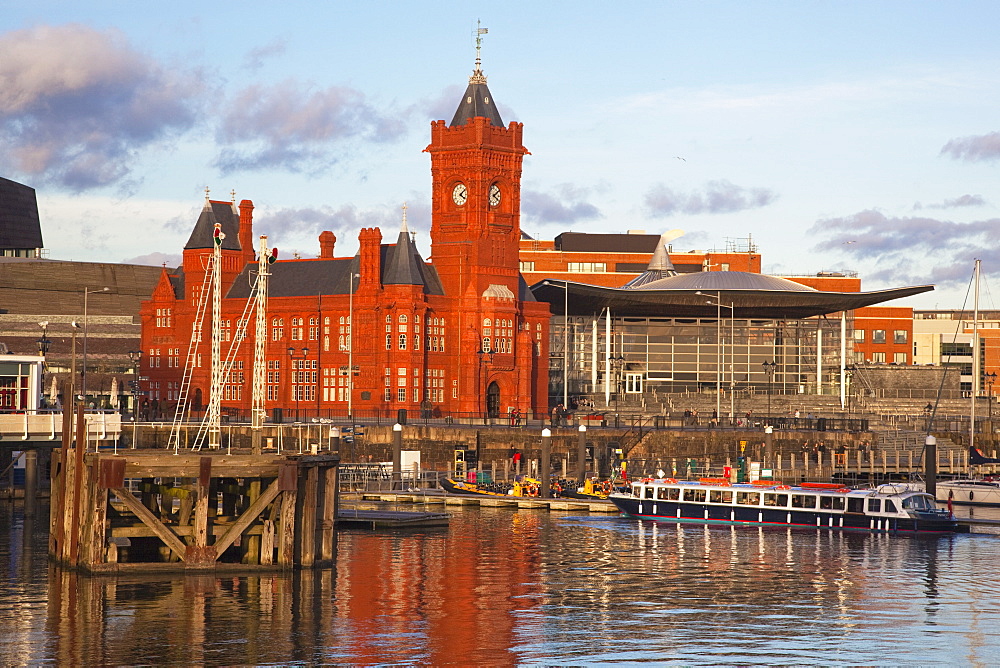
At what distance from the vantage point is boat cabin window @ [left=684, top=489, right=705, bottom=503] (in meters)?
77.9

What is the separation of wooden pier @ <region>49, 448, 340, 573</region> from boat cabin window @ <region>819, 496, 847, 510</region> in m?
30.6

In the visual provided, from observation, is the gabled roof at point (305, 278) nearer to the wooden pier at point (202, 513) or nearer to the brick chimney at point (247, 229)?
Answer: the brick chimney at point (247, 229)

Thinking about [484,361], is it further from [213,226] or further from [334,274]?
[213,226]

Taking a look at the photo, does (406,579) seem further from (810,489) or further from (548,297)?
(548,297)

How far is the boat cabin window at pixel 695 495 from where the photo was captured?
77938mm

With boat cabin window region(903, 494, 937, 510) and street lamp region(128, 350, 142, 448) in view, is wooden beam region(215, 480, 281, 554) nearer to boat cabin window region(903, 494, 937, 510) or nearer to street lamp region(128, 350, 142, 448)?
street lamp region(128, 350, 142, 448)

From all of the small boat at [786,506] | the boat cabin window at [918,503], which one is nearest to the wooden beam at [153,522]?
the small boat at [786,506]

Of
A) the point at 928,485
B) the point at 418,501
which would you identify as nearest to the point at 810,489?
the point at 928,485

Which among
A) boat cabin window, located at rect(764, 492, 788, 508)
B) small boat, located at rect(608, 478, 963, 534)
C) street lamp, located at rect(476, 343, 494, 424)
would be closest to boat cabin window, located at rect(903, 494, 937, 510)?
small boat, located at rect(608, 478, 963, 534)

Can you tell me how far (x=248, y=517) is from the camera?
49688 mm

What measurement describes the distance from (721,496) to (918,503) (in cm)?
1016

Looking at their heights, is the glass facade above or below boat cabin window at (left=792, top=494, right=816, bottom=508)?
above

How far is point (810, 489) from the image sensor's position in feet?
249

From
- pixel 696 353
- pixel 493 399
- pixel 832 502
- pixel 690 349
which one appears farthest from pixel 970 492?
pixel 690 349
